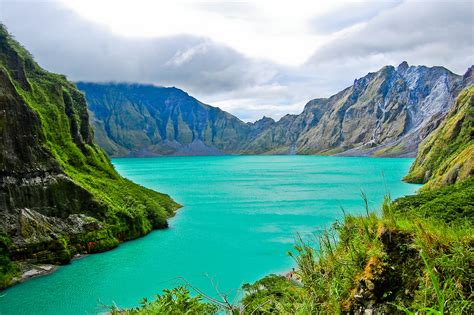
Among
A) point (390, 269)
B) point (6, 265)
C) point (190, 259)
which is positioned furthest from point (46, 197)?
point (390, 269)

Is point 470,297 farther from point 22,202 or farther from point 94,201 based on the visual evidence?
point 94,201

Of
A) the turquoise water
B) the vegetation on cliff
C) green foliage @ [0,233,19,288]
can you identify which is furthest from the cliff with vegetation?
green foliage @ [0,233,19,288]

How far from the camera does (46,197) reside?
A: 41.2 m

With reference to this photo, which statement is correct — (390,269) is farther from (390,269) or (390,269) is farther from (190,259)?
(190,259)

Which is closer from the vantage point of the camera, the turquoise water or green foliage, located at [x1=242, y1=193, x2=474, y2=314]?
green foliage, located at [x1=242, y1=193, x2=474, y2=314]

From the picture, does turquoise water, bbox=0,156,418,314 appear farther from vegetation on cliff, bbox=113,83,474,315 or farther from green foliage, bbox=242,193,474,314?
green foliage, bbox=242,193,474,314

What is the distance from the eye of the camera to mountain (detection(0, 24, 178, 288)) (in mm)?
37100

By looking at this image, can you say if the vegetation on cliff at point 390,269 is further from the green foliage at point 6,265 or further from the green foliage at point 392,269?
the green foliage at point 6,265

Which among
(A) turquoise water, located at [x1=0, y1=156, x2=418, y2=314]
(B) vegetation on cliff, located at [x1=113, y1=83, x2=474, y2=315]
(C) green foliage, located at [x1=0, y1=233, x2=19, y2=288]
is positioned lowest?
(A) turquoise water, located at [x1=0, y1=156, x2=418, y2=314]

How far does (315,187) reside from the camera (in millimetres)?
98312

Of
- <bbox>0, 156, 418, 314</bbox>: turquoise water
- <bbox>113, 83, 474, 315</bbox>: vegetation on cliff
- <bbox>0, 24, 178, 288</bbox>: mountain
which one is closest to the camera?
<bbox>113, 83, 474, 315</bbox>: vegetation on cliff

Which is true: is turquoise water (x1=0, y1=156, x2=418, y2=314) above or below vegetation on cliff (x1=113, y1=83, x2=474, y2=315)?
below

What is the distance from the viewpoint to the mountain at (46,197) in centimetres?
3710

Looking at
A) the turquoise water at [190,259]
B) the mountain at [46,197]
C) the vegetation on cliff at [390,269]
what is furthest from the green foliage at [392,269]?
the mountain at [46,197]
